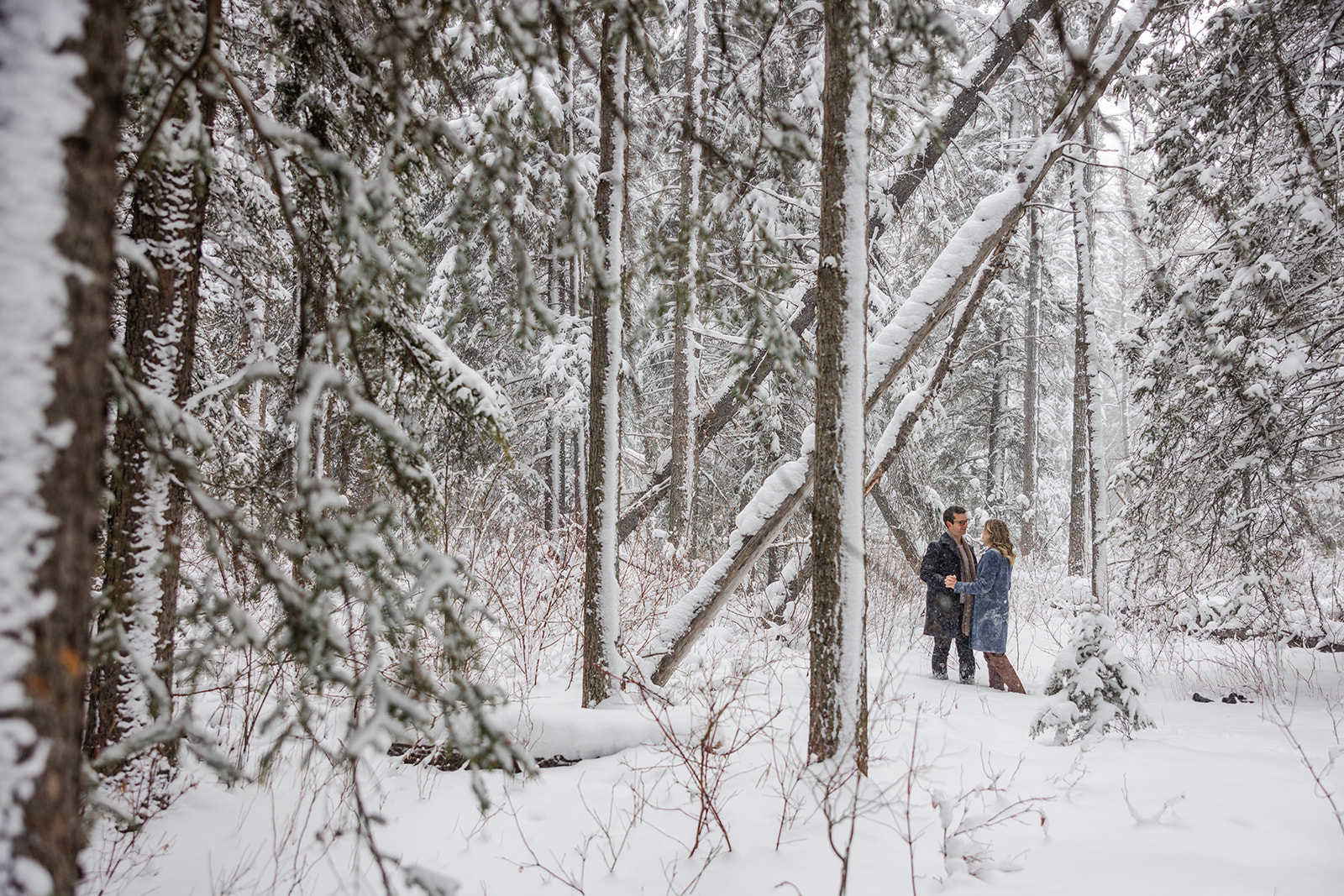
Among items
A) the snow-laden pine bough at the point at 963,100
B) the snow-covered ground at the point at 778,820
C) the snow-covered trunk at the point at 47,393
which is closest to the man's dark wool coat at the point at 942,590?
the snow-covered ground at the point at 778,820

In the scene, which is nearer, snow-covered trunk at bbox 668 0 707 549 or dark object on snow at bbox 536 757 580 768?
dark object on snow at bbox 536 757 580 768

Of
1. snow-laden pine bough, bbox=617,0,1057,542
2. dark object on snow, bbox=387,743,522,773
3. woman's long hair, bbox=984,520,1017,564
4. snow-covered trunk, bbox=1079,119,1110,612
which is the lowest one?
dark object on snow, bbox=387,743,522,773

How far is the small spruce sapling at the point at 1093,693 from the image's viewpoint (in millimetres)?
4590

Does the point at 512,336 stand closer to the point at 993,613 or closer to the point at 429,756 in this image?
the point at 429,756

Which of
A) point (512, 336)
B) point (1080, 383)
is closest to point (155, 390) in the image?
point (512, 336)

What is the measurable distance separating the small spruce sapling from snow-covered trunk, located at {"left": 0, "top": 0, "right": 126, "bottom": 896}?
17.4 feet

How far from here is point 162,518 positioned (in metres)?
3.42

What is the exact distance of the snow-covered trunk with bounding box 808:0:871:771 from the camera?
3.53m

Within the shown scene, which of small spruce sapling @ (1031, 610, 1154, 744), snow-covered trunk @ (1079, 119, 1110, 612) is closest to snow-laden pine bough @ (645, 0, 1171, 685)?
small spruce sapling @ (1031, 610, 1154, 744)

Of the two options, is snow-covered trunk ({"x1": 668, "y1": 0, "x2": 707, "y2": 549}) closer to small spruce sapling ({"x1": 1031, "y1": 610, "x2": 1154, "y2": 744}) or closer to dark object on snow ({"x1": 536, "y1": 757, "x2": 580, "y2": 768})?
dark object on snow ({"x1": 536, "y1": 757, "x2": 580, "y2": 768})

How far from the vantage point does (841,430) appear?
3.56m

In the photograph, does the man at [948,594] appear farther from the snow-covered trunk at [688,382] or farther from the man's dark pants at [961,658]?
the snow-covered trunk at [688,382]

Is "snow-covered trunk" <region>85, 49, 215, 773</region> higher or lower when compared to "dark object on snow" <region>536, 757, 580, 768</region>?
higher

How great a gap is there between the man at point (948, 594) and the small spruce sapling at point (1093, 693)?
86.8 inches
